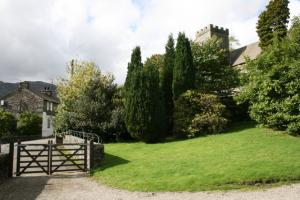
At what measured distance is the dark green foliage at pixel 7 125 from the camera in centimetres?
4378

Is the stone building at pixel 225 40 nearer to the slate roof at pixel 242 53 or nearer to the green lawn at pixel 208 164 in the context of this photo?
the slate roof at pixel 242 53

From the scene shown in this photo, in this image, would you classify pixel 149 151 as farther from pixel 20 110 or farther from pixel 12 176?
pixel 20 110

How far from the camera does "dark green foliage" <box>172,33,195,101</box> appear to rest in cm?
2639

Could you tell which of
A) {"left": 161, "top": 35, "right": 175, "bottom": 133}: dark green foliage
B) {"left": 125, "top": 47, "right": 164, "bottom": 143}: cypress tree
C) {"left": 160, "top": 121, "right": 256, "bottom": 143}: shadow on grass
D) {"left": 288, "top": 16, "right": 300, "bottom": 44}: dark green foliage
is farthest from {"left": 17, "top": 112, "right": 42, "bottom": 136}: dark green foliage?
{"left": 288, "top": 16, "right": 300, "bottom": 44}: dark green foliage

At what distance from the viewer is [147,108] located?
23.8 m

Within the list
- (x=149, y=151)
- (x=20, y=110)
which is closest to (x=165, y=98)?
(x=149, y=151)

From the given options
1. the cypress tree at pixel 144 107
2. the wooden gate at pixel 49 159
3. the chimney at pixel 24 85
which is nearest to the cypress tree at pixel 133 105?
the cypress tree at pixel 144 107

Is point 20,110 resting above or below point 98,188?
above

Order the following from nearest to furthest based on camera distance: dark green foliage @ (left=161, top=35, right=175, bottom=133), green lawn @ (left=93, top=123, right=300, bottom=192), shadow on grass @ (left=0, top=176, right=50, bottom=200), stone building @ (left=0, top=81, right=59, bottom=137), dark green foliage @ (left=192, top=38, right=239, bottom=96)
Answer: shadow on grass @ (left=0, top=176, right=50, bottom=200) < green lawn @ (left=93, top=123, right=300, bottom=192) < dark green foliage @ (left=161, top=35, right=175, bottom=133) < dark green foliage @ (left=192, top=38, right=239, bottom=96) < stone building @ (left=0, top=81, right=59, bottom=137)

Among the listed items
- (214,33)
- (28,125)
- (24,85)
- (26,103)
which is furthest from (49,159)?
(24,85)

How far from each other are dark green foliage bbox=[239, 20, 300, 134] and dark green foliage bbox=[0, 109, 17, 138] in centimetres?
3260

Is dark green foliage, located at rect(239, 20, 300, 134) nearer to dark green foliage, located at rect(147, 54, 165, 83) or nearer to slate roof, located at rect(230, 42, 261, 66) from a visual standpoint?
dark green foliage, located at rect(147, 54, 165, 83)

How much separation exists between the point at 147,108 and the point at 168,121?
149 inches

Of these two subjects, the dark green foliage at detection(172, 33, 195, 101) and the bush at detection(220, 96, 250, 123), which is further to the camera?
the bush at detection(220, 96, 250, 123)
